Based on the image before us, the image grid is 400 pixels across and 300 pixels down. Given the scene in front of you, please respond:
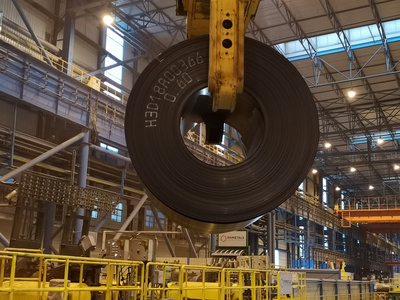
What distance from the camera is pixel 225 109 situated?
3.10 meters

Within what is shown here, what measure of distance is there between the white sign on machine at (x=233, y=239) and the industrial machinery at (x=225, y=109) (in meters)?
15.1

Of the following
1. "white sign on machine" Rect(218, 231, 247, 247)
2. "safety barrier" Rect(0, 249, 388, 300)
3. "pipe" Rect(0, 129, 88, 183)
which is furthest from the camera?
"white sign on machine" Rect(218, 231, 247, 247)

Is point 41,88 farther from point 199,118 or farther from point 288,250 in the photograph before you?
point 288,250

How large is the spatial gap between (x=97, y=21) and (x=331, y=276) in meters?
18.3

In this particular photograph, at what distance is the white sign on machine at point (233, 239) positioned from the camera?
17.8m

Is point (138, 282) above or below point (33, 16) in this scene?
below

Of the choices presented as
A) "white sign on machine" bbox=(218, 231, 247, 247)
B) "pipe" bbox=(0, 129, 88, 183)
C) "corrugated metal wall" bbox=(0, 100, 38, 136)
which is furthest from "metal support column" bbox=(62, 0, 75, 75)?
"white sign on machine" bbox=(218, 231, 247, 247)

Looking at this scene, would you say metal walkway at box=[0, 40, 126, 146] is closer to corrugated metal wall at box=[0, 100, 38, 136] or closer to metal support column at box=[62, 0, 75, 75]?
corrugated metal wall at box=[0, 100, 38, 136]

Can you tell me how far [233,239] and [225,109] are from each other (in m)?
15.5

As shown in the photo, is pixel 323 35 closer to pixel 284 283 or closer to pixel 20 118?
pixel 20 118

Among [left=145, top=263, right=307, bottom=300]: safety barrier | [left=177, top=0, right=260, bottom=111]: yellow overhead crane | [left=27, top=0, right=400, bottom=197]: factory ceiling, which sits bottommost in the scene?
[left=145, top=263, right=307, bottom=300]: safety barrier

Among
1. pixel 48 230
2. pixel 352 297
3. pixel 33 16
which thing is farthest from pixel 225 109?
pixel 33 16

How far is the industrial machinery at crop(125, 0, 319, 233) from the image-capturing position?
2836mm

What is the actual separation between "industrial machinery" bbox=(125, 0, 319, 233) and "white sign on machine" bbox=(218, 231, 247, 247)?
49.7 feet
